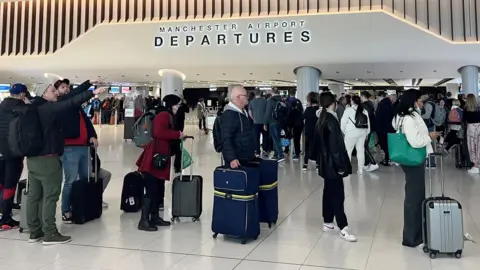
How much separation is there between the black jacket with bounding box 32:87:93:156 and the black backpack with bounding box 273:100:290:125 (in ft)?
18.8

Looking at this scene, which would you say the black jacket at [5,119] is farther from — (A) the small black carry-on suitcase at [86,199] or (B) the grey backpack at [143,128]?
(B) the grey backpack at [143,128]

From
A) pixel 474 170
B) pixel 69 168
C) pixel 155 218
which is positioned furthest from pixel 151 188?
pixel 474 170

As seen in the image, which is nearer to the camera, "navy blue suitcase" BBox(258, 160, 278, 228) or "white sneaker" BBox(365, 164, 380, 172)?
"navy blue suitcase" BBox(258, 160, 278, 228)

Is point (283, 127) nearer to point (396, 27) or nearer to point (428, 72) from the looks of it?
point (396, 27)

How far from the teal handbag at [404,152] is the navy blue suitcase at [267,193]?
3.90 ft

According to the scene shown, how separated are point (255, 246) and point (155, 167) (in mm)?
1284

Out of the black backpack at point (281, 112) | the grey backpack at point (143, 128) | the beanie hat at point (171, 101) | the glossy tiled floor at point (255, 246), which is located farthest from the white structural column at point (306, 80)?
the beanie hat at point (171, 101)

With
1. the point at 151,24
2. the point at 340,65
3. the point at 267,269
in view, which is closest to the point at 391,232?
the point at 267,269

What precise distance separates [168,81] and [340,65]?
8154 mm

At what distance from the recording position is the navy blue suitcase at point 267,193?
160 inches

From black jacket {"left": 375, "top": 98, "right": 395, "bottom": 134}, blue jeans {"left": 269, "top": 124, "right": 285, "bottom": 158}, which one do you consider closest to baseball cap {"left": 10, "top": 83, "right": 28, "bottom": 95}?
blue jeans {"left": 269, "top": 124, "right": 285, "bottom": 158}

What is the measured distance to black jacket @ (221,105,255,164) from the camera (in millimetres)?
3649

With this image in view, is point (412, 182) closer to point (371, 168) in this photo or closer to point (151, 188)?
point (151, 188)

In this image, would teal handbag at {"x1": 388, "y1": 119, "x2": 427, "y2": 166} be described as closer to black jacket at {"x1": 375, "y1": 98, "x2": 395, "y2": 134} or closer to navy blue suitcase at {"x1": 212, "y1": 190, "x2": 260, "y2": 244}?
navy blue suitcase at {"x1": 212, "y1": 190, "x2": 260, "y2": 244}
